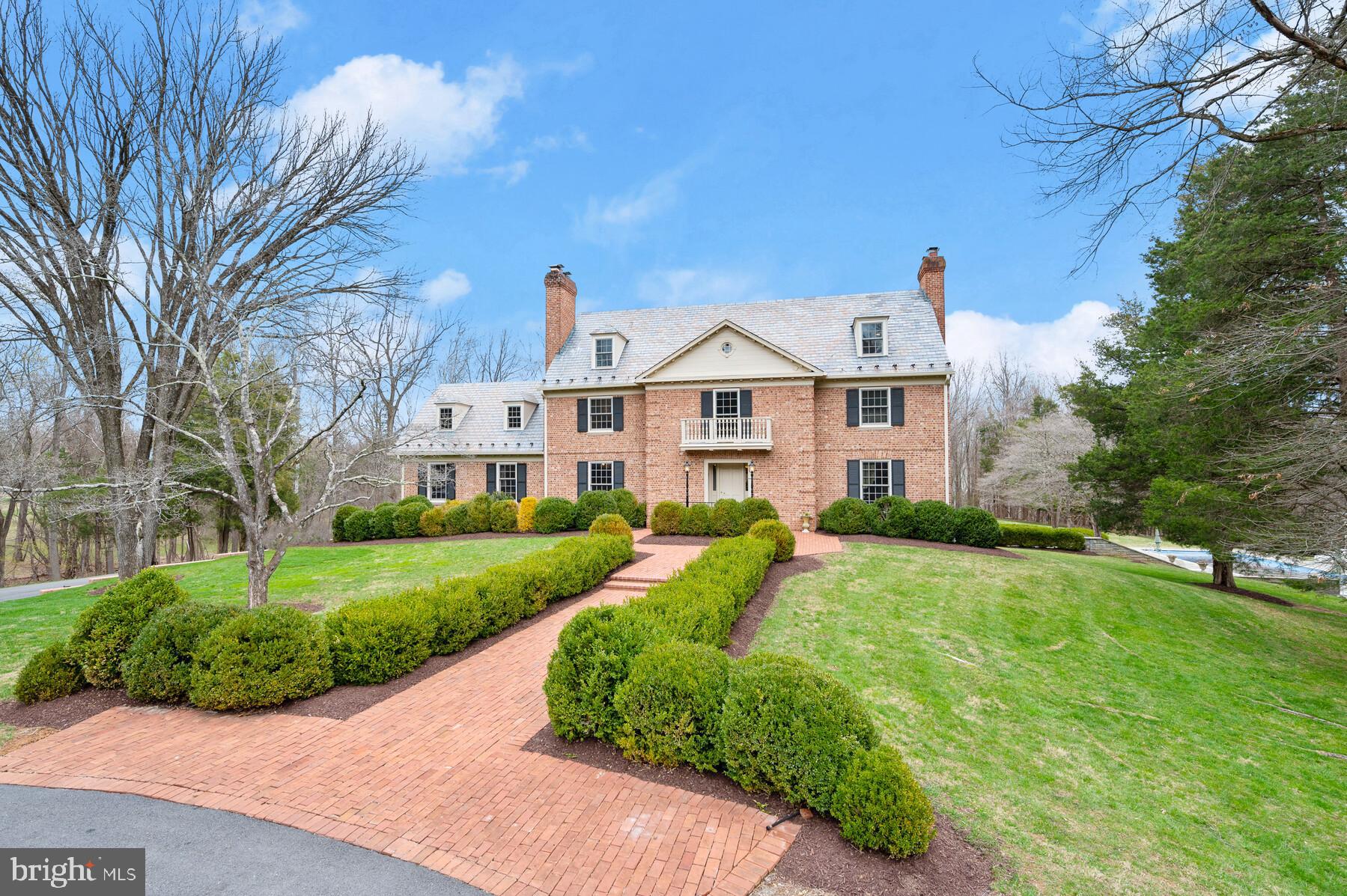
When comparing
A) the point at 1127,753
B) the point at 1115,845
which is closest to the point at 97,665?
the point at 1115,845

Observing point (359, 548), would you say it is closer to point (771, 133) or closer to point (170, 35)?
point (170, 35)

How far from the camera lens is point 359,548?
17125 millimetres

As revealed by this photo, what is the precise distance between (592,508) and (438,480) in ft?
28.9

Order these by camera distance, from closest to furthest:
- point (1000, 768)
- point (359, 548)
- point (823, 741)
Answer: point (823, 741)
point (1000, 768)
point (359, 548)

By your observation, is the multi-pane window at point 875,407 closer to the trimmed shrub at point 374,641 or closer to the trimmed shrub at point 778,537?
the trimmed shrub at point 778,537

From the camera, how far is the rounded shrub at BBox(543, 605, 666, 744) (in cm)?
508

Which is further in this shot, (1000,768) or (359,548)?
(359,548)

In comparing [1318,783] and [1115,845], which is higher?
[1115,845]

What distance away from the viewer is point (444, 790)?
4.35 metres

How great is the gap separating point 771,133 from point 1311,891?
47.4 feet

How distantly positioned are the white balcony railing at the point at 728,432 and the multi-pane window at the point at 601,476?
3.46 metres

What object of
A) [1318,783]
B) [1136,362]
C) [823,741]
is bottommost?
[1318,783]

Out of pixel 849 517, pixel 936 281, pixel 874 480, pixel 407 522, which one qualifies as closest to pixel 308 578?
pixel 407 522

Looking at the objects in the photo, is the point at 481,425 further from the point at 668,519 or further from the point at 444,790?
the point at 444,790
